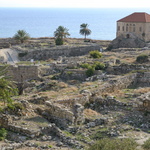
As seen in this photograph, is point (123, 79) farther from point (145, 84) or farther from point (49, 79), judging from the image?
point (49, 79)

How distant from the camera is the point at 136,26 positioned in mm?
55281

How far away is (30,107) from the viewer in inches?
727

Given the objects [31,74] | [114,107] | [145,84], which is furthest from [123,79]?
[31,74]

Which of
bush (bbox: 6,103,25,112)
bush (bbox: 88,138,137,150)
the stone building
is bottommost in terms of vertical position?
bush (bbox: 88,138,137,150)

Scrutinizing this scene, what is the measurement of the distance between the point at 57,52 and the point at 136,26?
46.0 ft

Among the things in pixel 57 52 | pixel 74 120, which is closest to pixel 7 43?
pixel 57 52

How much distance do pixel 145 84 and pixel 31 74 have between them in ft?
39.4

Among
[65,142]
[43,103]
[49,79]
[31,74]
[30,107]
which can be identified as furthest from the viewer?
[31,74]

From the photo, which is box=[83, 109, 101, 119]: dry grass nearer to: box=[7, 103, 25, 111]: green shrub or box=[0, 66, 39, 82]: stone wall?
box=[7, 103, 25, 111]: green shrub

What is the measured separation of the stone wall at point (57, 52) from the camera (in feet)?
161

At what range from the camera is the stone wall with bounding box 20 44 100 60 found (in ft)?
161

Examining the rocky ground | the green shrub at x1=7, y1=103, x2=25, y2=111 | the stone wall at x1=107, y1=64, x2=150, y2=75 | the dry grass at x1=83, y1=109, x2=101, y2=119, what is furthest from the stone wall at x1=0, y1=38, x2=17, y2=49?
the green shrub at x1=7, y1=103, x2=25, y2=111

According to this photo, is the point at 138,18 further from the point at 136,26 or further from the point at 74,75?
the point at 74,75

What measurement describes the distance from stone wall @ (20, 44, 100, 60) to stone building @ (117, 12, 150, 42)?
5.49 m
